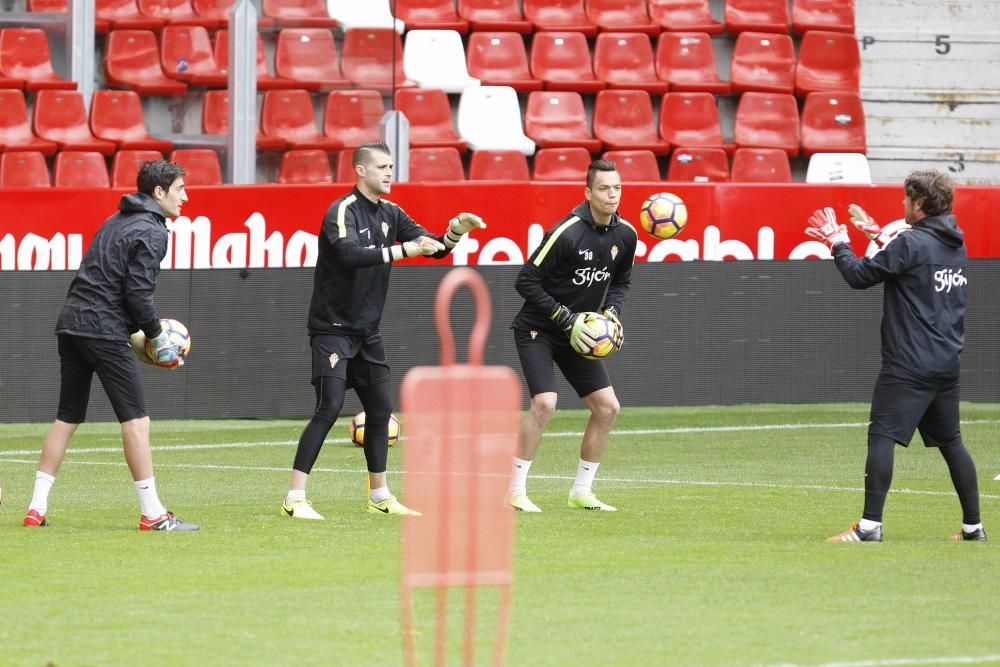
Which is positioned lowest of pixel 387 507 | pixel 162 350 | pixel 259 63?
pixel 387 507

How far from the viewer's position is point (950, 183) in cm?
988

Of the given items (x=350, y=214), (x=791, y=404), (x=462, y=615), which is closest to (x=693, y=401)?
(x=791, y=404)

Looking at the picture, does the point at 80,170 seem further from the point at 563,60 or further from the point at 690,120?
the point at 690,120

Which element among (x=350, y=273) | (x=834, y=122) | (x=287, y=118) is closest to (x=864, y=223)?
(x=350, y=273)

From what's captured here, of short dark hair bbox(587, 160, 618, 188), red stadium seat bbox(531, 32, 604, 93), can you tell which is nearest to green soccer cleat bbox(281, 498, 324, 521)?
short dark hair bbox(587, 160, 618, 188)

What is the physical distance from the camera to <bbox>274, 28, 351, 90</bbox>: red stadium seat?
763 inches

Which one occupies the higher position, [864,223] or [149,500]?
[864,223]

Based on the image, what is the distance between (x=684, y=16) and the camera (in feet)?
76.9

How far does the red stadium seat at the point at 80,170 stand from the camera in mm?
19484

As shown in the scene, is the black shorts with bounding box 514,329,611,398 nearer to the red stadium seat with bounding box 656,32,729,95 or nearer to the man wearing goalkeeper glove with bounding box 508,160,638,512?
the man wearing goalkeeper glove with bounding box 508,160,638,512

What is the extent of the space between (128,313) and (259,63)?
905cm

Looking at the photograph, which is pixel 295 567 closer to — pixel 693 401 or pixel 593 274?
pixel 593 274

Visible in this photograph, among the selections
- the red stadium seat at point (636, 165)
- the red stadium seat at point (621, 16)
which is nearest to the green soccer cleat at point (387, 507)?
the red stadium seat at point (636, 165)

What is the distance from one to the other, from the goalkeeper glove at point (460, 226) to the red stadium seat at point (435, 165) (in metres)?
9.71
